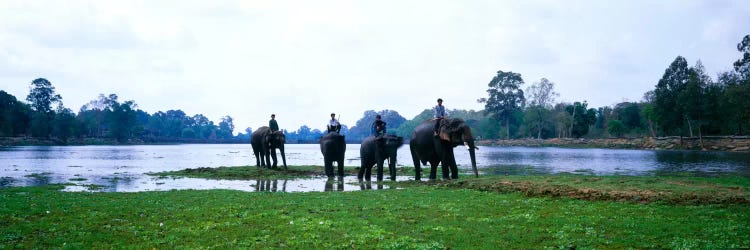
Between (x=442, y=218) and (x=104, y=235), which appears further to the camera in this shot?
(x=442, y=218)

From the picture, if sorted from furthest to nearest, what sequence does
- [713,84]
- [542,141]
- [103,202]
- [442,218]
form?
[542,141], [713,84], [103,202], [442,218]

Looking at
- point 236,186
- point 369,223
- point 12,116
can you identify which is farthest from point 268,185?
point 12,116

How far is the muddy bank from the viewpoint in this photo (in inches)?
3359

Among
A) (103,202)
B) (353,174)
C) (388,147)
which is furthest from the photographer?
(353,174)

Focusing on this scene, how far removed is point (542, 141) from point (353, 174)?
11489 cm

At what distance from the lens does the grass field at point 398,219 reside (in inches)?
484

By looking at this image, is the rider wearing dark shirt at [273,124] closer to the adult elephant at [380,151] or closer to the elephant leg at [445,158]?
the adult elephant at [380,151]

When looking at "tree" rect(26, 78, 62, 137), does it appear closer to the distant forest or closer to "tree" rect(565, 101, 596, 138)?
the distant forest

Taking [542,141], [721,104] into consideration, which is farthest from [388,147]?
[542,141]

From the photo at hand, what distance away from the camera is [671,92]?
94062mm

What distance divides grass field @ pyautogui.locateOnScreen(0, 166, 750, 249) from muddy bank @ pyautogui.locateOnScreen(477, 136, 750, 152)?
76.7m

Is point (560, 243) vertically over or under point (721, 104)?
under

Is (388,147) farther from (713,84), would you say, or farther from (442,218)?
(713,84)

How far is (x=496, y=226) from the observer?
1428 cm
